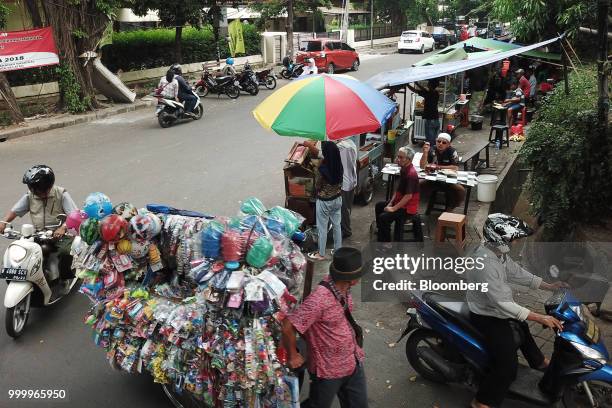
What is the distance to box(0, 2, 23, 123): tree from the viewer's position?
12.2 metres

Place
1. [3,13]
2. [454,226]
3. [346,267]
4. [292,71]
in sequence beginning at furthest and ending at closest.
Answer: [292,71], [3,13], [454,226], [346,267]

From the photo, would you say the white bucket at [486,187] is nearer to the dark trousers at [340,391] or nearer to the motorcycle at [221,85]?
the dark trousers at [340,391]

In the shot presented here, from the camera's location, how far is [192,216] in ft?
13.7

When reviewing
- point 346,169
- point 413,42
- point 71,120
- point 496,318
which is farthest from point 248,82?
point 413,42

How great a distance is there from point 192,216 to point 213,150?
723 cm

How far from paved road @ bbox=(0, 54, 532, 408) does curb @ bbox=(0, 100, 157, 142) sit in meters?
0.30

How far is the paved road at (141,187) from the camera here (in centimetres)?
413

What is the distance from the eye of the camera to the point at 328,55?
75.8 feet

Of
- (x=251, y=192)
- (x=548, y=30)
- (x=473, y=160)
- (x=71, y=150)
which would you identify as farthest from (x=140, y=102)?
(x=548, y=30)

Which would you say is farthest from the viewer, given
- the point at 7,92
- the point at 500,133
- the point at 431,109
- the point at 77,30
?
the point at 77,30

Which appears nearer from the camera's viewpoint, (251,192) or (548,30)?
(251,192)

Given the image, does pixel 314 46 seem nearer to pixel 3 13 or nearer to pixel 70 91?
pixel 70 91

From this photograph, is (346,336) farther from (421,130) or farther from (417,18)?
(417,18)

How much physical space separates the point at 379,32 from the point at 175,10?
1047 inches
